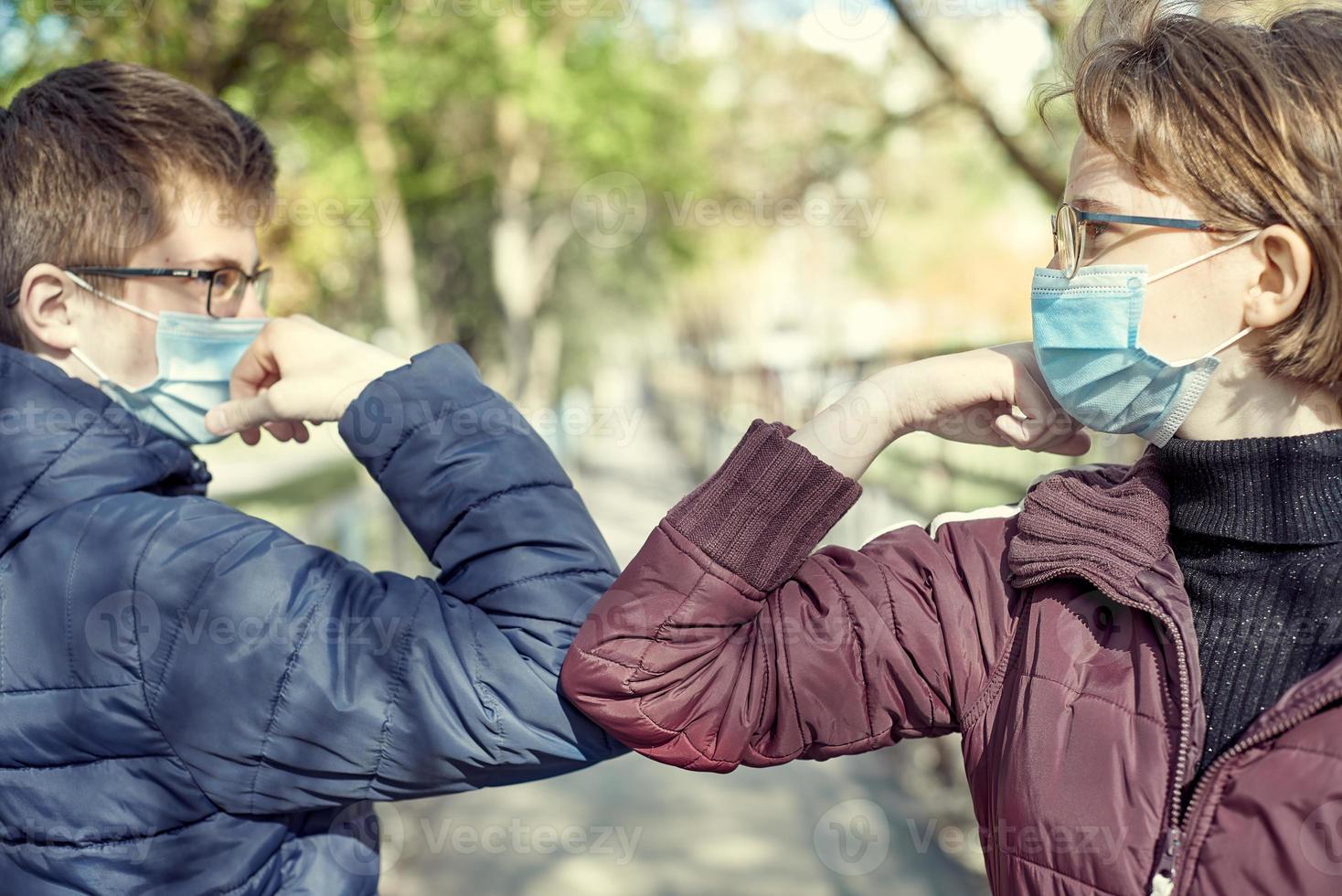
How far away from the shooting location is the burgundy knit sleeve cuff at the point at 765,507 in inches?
63.0

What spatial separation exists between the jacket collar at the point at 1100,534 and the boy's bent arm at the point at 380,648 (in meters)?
0.60

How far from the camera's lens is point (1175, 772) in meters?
1.45

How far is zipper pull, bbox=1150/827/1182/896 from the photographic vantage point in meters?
1.40

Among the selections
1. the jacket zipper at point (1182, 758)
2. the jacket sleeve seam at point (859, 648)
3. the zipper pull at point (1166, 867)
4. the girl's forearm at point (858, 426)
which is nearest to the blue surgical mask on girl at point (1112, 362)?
the girl's forearm at point (858, 426)

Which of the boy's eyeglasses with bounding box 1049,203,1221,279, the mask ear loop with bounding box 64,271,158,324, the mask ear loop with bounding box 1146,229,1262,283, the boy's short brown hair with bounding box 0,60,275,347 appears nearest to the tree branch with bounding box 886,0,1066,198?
the boy's eyeglasses with bounding box 1049,203,1221,279

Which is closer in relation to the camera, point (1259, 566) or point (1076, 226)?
point (1259, 566)

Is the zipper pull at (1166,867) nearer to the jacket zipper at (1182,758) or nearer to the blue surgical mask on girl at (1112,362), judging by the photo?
the jacket zipper at (1182,758)

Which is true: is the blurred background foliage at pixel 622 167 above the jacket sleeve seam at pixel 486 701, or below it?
above


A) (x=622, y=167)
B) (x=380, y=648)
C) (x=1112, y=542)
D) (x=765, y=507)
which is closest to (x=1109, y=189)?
(x=1112, y=542)

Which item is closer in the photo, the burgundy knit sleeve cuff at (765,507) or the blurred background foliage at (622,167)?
the burgundy knit sleeve cuff at (765,507)

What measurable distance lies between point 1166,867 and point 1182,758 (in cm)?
12

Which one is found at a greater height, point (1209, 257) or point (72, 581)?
point (1209, 257)

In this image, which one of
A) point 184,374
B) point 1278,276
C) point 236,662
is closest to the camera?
point 1278,276

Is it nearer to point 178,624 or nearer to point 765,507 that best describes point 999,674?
point 765,507
